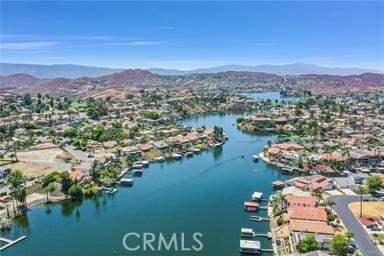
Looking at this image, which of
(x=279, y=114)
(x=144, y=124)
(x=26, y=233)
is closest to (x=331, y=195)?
(x=26, y=233)

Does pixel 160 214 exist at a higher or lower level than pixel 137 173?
lower

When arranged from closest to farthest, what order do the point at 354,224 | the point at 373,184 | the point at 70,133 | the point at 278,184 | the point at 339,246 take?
the point at 339,246
the point at 354,224
the point at 373,184
the point at 278,184
the point at 70,133

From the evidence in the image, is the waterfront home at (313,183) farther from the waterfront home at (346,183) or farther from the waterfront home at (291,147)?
the waterfront home at (291,147)

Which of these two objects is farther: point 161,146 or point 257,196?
point 161,146

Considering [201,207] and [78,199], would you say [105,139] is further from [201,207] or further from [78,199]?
[201,207]

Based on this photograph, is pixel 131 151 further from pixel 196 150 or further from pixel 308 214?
pixel 308 214

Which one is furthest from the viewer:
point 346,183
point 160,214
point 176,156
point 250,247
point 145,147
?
point 145,147

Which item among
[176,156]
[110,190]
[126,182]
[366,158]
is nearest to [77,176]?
[110,190]
